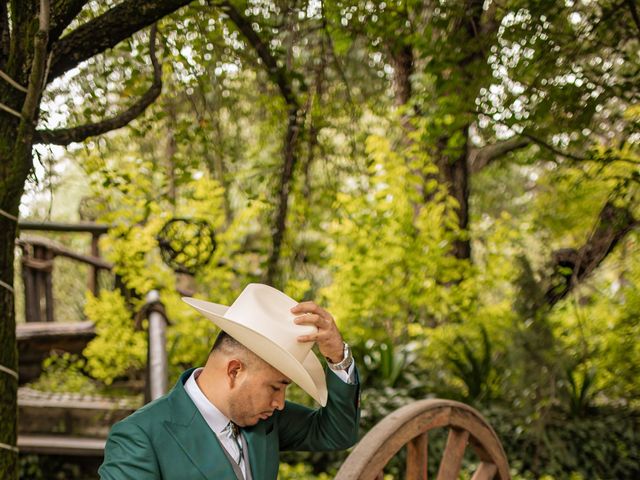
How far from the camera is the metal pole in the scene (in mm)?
3252

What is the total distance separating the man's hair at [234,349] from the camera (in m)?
1.69

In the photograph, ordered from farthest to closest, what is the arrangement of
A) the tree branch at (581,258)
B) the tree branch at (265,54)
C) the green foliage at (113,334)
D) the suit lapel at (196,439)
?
the tree branch at (581,258) → the green foliage at (113,334) → the tree branch at (265,54) → the suit lapel at (196,439)

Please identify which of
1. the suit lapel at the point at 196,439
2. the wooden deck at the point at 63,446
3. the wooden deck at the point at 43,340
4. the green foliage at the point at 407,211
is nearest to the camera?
the suit lapel at the point at 196,439

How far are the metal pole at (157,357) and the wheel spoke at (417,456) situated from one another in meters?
1.28

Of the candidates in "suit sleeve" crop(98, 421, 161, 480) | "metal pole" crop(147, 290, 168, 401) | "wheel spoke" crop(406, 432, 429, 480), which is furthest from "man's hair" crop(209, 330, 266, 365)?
"metal pole" crop(147, 290, 168, 401)

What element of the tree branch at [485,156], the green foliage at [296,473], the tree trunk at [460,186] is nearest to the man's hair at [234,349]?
the green foliage at [296,473]

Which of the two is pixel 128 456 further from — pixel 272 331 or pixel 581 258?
pixel 581 258

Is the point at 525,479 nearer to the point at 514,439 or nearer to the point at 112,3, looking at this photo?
the point at 514,439

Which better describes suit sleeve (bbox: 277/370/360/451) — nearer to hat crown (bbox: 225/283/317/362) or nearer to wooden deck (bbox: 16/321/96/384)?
hat crown (bbox: 225/283/317/362)

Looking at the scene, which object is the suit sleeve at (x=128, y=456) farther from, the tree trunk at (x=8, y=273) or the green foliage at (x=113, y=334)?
the green foliage at (x=113, y=334)

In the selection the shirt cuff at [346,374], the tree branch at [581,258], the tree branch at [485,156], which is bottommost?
the shirt cuff at [346,374]

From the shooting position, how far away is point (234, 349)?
1.71m

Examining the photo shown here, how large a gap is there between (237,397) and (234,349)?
0.36 feet

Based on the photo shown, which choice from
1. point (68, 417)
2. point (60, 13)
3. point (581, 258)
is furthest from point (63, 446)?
point (581, 258)
